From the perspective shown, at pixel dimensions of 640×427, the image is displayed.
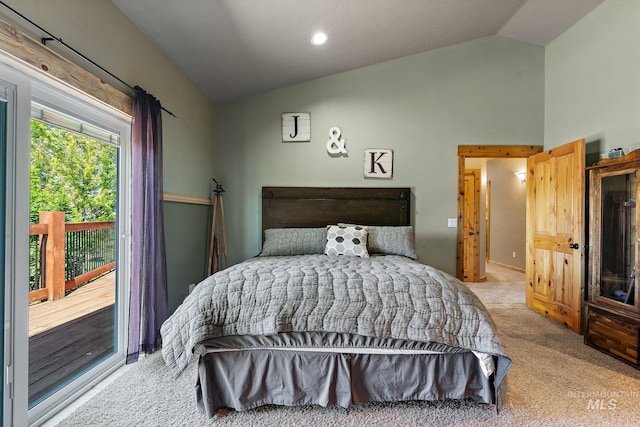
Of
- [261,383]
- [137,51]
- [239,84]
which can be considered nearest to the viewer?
[261,383]

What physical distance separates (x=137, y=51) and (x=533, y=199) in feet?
14.3

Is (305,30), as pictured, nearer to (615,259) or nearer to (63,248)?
(63,248)

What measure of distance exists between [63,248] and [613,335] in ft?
13.2

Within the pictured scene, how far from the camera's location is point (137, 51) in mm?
2328

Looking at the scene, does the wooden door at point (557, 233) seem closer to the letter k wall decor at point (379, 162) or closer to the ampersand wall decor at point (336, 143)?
the letter k wall decor at point (379, 162)

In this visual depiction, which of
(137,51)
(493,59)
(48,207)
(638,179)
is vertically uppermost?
(493,59)

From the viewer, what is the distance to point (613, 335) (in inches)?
92.1

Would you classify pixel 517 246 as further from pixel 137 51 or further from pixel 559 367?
pixel 137 51

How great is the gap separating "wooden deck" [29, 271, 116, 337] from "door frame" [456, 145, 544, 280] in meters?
3.76

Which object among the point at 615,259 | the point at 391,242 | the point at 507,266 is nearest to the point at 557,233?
the point at 615,259

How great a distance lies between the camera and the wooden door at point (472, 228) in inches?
197

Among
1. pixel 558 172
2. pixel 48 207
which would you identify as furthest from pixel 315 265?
pixel 558 172

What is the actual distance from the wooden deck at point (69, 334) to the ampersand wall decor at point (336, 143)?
2.73 meters

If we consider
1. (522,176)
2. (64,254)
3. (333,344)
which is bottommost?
(333,344)
